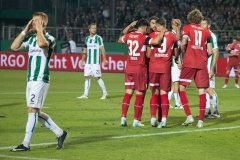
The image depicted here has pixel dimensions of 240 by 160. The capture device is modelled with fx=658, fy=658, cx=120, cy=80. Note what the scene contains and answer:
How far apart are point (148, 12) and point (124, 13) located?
1.58 meters

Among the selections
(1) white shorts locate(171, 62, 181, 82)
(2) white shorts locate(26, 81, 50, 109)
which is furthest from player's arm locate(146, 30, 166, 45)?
(1) white shorts locate(171, 62, 181, 82)

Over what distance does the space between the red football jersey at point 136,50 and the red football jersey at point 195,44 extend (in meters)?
0.91

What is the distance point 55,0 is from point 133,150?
1384 inches

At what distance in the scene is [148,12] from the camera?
4225 centimetres

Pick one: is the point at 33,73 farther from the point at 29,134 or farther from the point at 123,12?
the point at 123,12

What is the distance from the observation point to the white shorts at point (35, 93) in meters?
10.4

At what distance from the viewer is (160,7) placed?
42719 millimetres

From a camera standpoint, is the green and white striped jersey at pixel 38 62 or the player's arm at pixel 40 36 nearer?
the player's arm at pixel 40 36

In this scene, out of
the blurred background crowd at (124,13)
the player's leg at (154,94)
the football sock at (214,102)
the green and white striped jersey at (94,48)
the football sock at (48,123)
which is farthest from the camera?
the blurred background crowd at (124,13)

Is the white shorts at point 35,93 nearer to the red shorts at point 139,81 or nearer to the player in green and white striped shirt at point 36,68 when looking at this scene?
the player in green and white striped shirt at point 36,68

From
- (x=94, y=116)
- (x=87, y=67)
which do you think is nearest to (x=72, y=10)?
(x=87, y=67)

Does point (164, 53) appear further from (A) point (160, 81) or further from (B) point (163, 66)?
(A) point (160, 81)

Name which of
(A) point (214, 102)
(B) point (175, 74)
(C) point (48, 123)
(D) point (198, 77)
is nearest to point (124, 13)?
(B) point (175, 74)

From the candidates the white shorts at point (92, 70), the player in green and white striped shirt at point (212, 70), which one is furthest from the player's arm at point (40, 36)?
the white shorts at point (92, 70)
